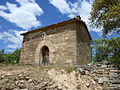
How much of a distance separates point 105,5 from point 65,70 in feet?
18.4

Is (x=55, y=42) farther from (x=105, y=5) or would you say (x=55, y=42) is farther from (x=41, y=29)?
(x=105, y=5)

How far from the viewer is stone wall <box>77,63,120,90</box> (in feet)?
16.7

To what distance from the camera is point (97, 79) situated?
5457mm

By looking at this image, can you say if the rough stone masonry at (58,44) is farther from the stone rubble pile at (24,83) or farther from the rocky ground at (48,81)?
the stone rubble pile at (24,83)

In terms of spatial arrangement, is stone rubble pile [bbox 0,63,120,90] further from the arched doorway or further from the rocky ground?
the arched doorway

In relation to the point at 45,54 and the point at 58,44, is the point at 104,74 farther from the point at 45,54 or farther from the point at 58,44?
the point at 45,54

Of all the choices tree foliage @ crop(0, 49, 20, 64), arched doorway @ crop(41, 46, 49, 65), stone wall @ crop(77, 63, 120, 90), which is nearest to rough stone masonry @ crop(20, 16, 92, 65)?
arched doorway @ crop(41, 46, 49, 65)

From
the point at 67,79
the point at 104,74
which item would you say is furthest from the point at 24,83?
the point at 104,74

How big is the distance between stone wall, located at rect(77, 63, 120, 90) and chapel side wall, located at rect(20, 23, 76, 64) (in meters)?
1.96

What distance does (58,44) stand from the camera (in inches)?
350

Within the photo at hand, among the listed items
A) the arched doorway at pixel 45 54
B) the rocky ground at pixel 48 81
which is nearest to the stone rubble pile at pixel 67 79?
the rocky ground at pixel 48 81

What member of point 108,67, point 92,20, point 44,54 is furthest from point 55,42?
point 108,67

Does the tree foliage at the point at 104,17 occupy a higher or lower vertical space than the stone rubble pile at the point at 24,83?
higher

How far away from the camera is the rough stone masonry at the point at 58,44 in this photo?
323 inches
